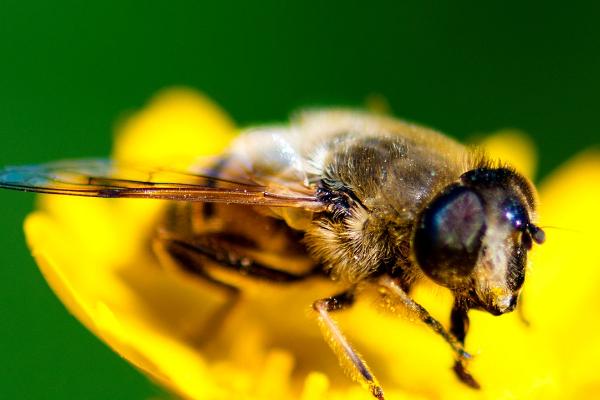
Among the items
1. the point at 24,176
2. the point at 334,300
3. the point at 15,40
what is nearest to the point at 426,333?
the point at 334,300

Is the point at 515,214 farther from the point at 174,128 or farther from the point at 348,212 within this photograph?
the point at 174,128

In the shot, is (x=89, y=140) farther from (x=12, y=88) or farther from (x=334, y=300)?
(x=334, y=300)

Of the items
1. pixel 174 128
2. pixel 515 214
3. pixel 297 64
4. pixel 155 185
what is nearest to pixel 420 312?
pixel 515 214

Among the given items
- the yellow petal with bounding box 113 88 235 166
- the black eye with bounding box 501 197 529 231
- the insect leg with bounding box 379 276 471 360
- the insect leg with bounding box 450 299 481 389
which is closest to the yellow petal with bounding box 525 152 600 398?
the insect leg with bounding box 450 299 481 389

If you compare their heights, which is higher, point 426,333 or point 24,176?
point 24,176

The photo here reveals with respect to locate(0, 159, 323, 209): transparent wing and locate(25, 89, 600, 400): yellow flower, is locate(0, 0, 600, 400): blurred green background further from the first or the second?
locate(0, 159, 323, 209): transparent wing

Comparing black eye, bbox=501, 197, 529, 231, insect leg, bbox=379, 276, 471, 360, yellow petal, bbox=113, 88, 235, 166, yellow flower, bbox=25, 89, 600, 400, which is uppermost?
black eye, bbox=501, 197, 529, 231

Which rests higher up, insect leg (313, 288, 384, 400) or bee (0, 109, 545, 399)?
bee (0, 109, 545, 399)
